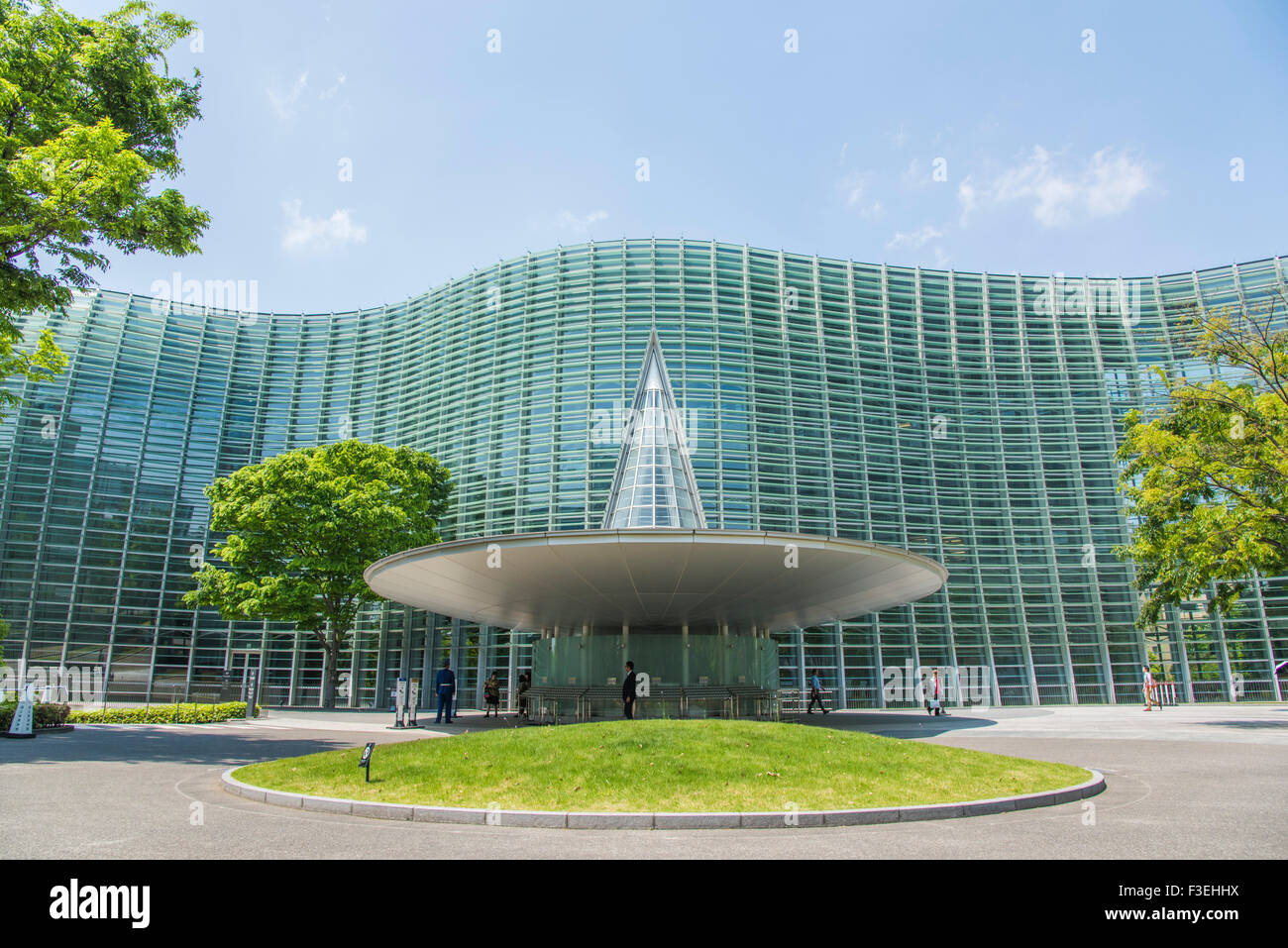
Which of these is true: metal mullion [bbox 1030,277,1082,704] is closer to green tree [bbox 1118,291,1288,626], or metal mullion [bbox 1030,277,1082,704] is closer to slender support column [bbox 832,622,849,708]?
slender support column [bbox 832,622,849,708]

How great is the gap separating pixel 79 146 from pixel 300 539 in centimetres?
2149

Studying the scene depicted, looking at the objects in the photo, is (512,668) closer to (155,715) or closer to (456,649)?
(456,649)

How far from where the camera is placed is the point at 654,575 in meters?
18.5

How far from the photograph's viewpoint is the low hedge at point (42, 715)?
1886 cm

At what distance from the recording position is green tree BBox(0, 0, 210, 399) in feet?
47.3

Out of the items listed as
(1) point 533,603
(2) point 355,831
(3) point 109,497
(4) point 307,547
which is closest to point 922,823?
(2) point 355,831

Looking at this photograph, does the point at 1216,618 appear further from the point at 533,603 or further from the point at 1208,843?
the point at 1208,843

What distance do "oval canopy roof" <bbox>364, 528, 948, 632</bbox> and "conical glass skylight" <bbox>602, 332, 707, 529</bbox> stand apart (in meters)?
6.31

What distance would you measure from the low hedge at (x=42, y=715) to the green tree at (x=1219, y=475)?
34.5 meters

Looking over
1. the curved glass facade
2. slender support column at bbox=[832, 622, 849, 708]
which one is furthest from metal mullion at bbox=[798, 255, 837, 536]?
slender support column at bbox=[832, 622, 849, 708]

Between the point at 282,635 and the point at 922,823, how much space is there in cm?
4519

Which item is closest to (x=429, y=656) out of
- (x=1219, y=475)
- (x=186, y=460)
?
(x=186, y=460)

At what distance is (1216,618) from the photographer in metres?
40.0

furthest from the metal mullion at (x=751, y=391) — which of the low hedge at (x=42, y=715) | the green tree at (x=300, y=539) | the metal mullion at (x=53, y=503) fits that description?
the metal mullion at (x=53, y=503)
